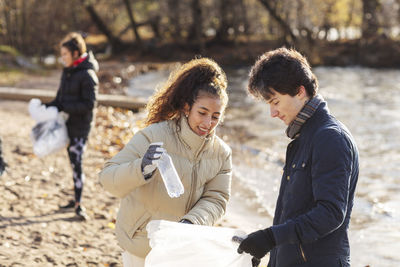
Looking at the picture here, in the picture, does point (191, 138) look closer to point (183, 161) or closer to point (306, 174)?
point (183, 161)

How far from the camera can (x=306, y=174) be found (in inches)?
98.7

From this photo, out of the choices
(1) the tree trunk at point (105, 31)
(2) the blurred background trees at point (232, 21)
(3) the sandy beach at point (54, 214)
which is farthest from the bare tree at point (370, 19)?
(3) the sandy beach at point (54, 214)

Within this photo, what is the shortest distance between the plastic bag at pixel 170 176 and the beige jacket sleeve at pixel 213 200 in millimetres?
207

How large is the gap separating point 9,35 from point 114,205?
22174 mm

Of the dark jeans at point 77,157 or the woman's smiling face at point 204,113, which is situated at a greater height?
the woman's smiling face at point 204,113

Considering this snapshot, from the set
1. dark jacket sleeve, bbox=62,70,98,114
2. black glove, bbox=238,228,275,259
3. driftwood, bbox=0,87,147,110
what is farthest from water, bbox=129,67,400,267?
black glove, bbox=238,228,275,259

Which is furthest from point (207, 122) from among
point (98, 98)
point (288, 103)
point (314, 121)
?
point (98, 98)

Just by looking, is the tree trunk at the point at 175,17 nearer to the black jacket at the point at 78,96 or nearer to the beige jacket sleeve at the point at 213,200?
the black jacket at the point at 78,96

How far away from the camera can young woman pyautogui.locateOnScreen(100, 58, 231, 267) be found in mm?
3111

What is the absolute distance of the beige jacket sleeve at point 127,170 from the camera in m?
2.93

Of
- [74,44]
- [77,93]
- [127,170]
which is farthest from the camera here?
[77,93]

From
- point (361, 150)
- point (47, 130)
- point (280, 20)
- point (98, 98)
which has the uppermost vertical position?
point (47, 130)

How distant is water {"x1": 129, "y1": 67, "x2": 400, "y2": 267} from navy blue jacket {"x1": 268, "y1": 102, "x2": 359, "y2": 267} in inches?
162

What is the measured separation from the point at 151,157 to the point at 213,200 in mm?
585
